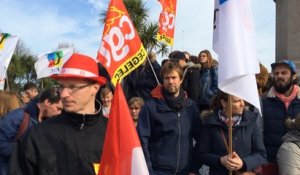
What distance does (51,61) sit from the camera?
9.88 metres

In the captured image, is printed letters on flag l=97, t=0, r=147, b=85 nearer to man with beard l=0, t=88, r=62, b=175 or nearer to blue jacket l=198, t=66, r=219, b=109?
man with beard l=0, t=88, r=62, b=175

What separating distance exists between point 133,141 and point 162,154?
5.37 ft

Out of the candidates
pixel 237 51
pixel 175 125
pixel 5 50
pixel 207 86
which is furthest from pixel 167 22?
pixel 237 51

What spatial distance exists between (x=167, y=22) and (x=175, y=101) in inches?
183

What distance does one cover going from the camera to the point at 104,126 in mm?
3412

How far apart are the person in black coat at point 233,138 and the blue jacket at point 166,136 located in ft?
0.56

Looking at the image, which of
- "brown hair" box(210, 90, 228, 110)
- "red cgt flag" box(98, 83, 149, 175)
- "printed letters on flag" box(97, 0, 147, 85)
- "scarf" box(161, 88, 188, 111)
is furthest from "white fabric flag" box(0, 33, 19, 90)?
"red cgt flag" box(98, 83, 149, 175)

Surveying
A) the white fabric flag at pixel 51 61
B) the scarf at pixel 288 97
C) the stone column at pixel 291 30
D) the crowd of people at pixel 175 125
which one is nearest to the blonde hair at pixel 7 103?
the crowd of people at pixel 175 125

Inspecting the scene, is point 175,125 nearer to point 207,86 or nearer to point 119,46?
point 119,46

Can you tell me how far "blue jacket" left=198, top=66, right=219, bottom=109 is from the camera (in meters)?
7.24

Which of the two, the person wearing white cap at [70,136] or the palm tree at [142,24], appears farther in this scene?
the palm tree at [142,24]

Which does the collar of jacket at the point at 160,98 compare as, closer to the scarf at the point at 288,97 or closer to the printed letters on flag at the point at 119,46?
the printed letters on flag at the point at 119,46

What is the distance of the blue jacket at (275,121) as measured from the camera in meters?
5.08

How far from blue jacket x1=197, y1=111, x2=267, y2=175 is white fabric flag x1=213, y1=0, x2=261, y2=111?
0.72m
